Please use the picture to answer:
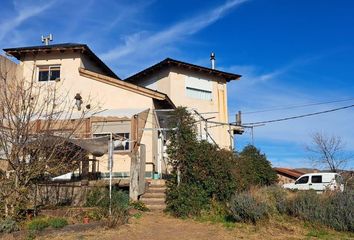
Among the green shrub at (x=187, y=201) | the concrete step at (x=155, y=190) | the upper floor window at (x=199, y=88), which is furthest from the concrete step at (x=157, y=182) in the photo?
the upper floor window at (x=199, y=88)

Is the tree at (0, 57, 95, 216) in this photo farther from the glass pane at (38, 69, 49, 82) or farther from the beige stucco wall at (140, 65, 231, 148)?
the beige stucco wall at (140, 65, 231, 148)

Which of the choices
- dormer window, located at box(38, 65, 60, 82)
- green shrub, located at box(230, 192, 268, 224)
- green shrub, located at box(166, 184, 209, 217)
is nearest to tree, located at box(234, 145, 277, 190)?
green shrub, located at box(166, 184, 209, 217)

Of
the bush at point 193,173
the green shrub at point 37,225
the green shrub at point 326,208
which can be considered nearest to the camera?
the green shrub at point 37,225

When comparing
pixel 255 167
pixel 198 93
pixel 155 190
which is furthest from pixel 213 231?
pixel 198 93

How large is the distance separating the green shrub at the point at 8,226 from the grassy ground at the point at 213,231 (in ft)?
2.87

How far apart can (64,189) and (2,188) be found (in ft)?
11.3

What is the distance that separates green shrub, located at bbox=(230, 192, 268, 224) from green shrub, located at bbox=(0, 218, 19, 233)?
21.3 ft

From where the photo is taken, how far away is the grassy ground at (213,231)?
10094mm

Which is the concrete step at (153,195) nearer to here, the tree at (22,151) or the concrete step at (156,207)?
the concrete step at (156,207)

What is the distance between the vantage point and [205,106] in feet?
95.5

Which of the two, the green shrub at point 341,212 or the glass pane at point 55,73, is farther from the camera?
the glass pane at point 55,73

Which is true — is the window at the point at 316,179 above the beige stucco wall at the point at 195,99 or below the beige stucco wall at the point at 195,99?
below

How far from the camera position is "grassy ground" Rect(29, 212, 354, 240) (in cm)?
1009

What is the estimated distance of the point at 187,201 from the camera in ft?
45.1
